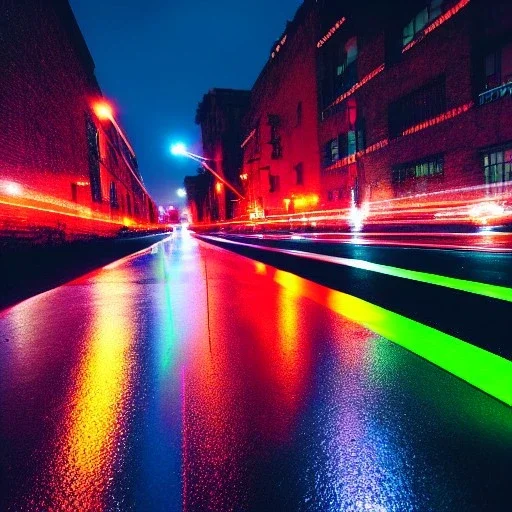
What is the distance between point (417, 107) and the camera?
15031 millimetres

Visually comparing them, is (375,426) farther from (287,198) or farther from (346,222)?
(287,198)

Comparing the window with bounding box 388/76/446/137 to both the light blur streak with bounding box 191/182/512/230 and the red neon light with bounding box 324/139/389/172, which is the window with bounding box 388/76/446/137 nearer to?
the red neon light with bounding box 324/139/389/172

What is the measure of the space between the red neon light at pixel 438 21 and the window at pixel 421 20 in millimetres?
248

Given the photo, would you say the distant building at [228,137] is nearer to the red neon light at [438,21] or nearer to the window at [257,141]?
the window at [257,141]

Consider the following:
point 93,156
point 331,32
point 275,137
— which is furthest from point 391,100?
point 93,156

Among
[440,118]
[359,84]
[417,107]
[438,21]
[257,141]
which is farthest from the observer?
[257,141]

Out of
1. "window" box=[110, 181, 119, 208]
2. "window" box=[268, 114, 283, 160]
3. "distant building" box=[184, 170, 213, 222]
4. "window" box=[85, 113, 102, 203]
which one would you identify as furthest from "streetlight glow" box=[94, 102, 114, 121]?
"distant building" box=[184, 170, 213, 222]

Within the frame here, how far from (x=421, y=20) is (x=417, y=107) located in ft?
11.5

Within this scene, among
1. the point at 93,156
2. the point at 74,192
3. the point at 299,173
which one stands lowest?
Result: the point at 74,192

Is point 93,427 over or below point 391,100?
below

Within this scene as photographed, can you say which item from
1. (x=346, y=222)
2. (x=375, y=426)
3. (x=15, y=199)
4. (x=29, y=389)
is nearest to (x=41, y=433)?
(x=29, y=389)

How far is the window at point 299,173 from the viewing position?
25.0m

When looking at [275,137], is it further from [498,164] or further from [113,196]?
[498,164]

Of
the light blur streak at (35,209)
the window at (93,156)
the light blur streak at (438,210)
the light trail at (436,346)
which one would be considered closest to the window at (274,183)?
the light blur streak at (438,210)
